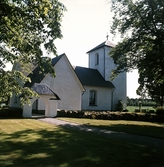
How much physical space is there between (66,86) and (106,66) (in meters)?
11.4

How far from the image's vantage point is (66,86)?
26.9 metres

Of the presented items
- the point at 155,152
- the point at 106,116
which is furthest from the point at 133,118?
the point at 155,152

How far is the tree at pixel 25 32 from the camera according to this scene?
7.29 meters

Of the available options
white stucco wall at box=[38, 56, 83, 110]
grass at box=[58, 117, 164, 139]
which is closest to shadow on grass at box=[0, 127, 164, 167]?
grass at box=[58, 117, 164, 139]

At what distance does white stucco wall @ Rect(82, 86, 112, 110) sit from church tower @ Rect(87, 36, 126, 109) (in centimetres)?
224

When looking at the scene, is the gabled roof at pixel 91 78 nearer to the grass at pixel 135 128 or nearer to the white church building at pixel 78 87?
the white church building at pixel 78 87

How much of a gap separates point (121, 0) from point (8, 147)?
18.0 meters

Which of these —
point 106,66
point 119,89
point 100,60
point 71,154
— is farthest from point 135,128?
point 100,60

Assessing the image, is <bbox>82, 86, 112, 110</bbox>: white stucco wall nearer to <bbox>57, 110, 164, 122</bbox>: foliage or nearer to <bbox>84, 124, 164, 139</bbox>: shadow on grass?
<bbox>57, 110, 164, 122</bbox>: foliage

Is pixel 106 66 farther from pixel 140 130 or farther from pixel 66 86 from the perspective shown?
pixel 140 130

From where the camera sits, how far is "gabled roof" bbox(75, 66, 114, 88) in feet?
104

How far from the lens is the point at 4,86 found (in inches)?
297

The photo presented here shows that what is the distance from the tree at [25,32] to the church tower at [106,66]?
1041 inches

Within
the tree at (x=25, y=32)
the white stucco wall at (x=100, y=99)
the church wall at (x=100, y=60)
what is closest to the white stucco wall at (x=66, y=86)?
the white stucco wall at (x=100, y=99)
